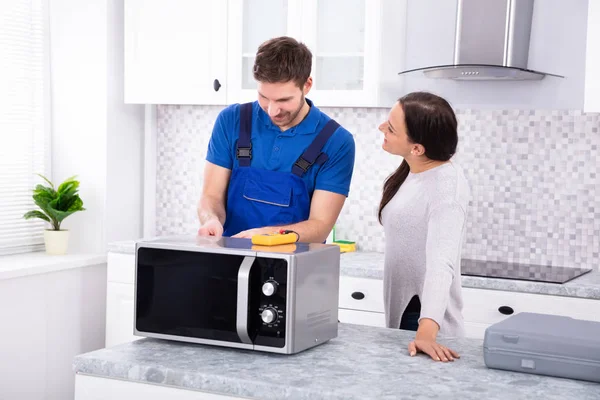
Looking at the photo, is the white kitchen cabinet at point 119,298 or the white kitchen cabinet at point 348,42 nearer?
the white kitchen cabinet at point 348,42

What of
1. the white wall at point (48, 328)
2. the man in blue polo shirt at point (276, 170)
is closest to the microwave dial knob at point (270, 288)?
the man in blue polo shirt at point (276, 170)

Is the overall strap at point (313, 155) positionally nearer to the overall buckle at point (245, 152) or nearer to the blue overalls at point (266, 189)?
the blue overalls at point (266, 189)

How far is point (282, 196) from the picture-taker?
260 cm

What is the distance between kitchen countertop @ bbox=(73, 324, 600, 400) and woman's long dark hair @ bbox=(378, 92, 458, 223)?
1.89ft

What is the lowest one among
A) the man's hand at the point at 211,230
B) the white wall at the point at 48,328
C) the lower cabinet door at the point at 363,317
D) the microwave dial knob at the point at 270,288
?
the white wall at the point at 48,328

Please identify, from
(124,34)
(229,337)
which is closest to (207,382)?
(229,337)

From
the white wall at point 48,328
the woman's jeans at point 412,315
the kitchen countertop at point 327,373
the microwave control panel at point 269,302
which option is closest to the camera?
the kitchen countertop at point 327,373

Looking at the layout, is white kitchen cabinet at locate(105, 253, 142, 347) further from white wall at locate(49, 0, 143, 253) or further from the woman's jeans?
the woman's jeans

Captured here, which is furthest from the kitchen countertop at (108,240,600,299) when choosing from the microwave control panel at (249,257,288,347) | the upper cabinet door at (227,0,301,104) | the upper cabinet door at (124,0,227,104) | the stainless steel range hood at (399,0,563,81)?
the microwave control panel at (249,257,288,347)

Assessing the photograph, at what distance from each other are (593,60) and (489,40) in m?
0.46

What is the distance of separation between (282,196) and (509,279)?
118 cm

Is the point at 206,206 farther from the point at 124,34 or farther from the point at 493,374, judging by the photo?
the point at 124,34

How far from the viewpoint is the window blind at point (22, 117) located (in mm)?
4031

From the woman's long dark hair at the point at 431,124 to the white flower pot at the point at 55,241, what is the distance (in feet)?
7.43
